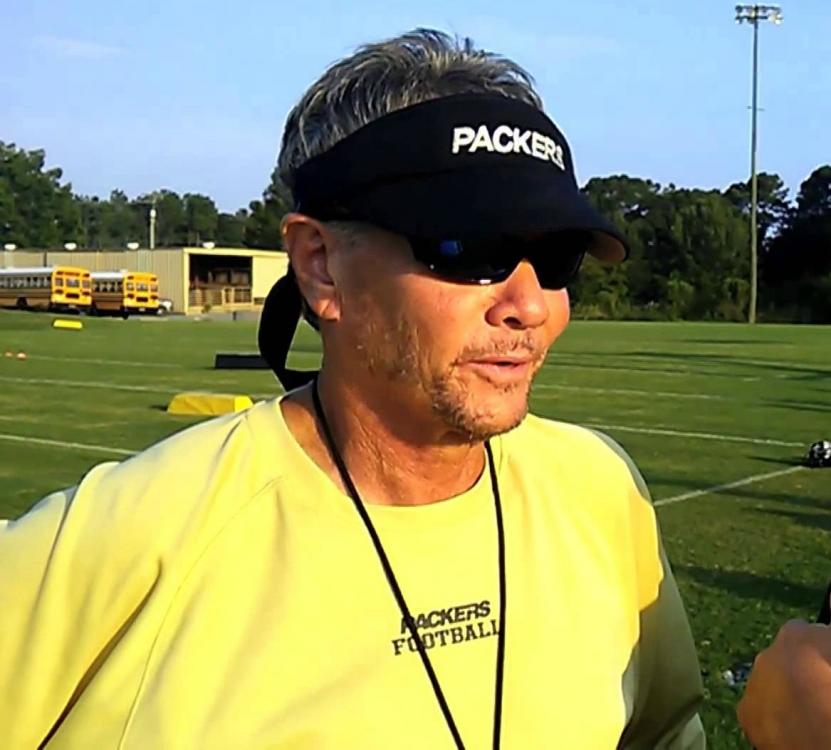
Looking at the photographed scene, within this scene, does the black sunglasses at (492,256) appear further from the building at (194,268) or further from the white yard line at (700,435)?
the building at (194,268)

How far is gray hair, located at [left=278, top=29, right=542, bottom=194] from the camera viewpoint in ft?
7.44

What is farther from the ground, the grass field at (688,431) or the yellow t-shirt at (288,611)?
the yellow t-shirt at (288,611)

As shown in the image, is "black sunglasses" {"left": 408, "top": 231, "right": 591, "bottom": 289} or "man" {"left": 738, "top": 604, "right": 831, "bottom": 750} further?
"black sunglasses" {"left": 408, "top": 231, "right": 591, "bottom": 289}

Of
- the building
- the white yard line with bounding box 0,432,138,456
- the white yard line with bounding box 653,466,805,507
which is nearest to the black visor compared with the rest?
the white yard line with bounding box 653,466,805,507

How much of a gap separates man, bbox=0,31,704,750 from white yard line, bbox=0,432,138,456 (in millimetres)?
11805

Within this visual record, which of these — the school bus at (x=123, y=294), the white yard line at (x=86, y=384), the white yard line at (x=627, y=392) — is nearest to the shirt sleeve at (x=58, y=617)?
the white yard line at (x=627, y=392)

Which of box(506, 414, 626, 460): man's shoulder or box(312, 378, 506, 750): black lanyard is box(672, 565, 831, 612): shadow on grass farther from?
box(312, 378, 506, 750): black lanyard

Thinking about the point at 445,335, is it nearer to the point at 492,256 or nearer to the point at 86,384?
the point at 492,256

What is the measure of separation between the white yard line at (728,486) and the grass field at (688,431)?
3cm

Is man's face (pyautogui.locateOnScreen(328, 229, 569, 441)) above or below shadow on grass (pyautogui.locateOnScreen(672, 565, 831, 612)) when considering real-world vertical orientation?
above

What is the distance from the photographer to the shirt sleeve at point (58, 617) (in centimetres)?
205

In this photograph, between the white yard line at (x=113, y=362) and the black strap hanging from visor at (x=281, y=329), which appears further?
the white yard line at (x=113, y=362)

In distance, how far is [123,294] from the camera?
229 feet

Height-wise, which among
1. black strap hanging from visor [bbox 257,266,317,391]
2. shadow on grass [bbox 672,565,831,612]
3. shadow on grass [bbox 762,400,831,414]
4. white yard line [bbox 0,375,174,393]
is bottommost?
white yard line [bbox 0,375,174,393]
